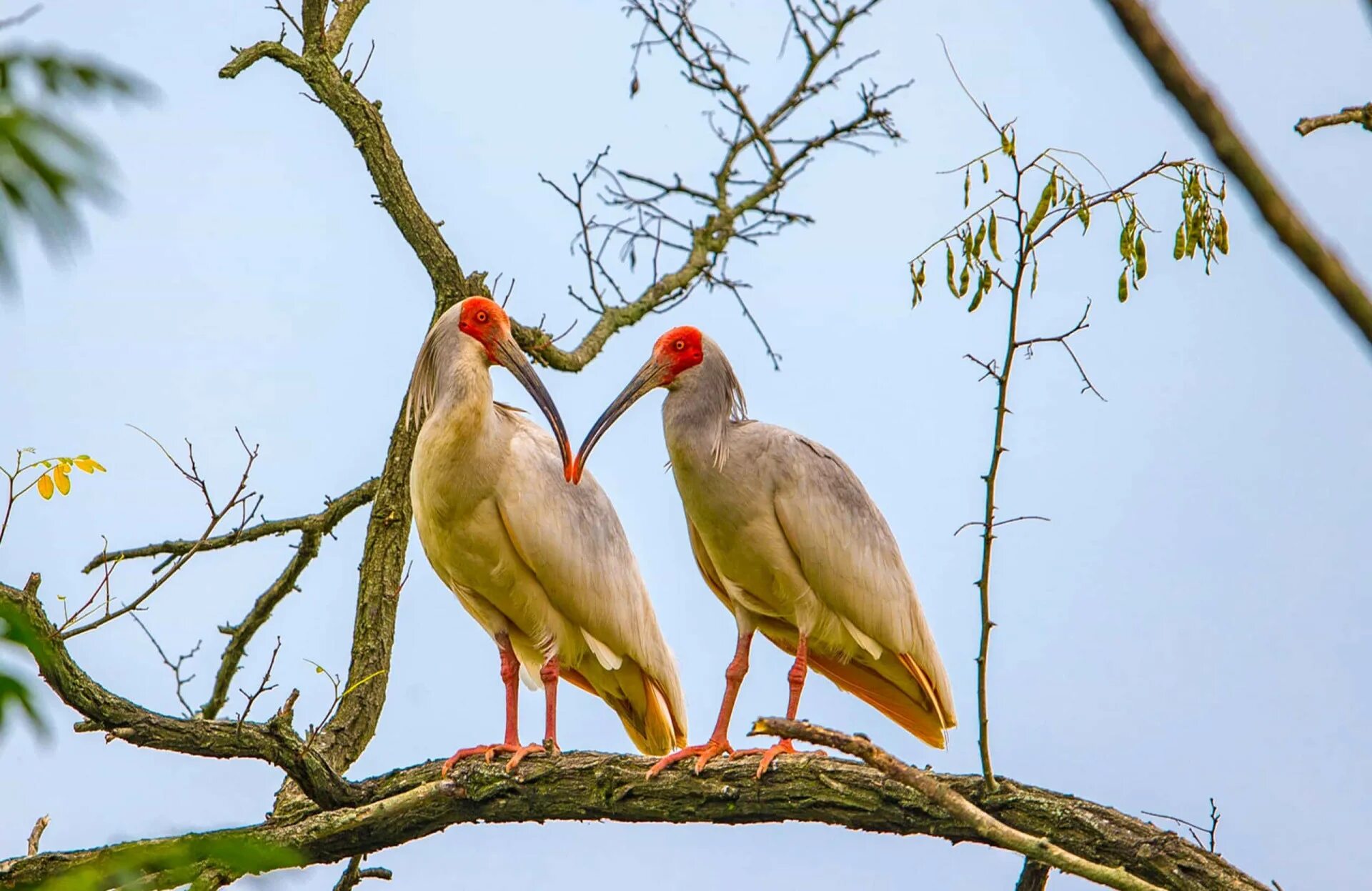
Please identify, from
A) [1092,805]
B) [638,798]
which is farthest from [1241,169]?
[638,798]

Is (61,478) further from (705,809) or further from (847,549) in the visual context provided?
(847,549)

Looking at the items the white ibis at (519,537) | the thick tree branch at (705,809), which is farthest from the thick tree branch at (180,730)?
the white ibis at (519,537)

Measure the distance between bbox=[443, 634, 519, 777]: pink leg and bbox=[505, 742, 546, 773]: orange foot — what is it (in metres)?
0.10

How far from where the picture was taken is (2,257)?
1480 mm

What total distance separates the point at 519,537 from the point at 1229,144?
212 inches

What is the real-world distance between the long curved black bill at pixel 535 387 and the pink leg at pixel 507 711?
88 centimetres

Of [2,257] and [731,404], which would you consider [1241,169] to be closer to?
[2,257]

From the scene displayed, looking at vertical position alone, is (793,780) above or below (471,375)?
below

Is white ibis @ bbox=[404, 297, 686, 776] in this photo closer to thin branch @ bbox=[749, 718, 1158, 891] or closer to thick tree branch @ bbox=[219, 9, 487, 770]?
thick tree branch @ bbox=[219, 9, 487, 770]

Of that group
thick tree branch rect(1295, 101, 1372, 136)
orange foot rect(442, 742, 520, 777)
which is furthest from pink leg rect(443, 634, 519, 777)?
thick tree branch rect(1295, 101, 1372, 136)

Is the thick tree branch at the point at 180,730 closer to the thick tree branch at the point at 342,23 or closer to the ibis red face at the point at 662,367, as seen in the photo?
the ibis red face at the point at 662,367

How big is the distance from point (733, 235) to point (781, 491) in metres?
2.93

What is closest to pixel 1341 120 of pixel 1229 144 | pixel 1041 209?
pixel 1041 209

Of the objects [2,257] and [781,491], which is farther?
[781,491]
